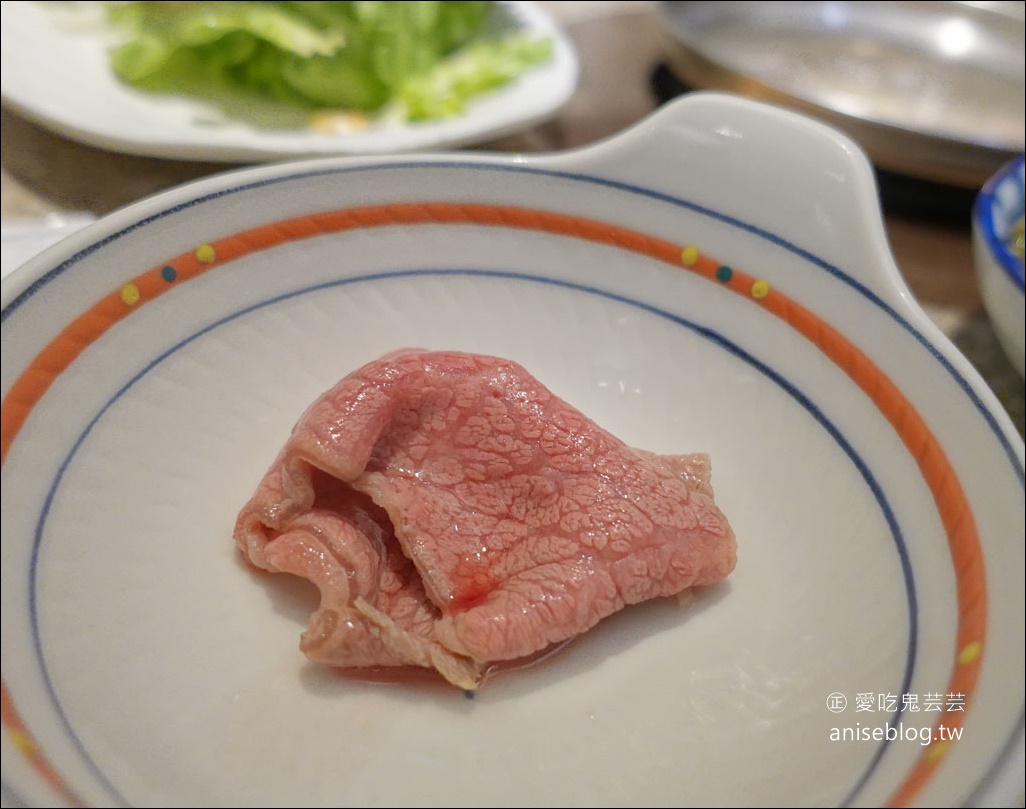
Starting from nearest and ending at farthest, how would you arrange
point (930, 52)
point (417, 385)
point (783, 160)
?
1. point (417, 385)
2. point (783, 160)
3. point (930, 52)

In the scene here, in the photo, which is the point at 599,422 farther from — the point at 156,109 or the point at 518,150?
the point at 156,109

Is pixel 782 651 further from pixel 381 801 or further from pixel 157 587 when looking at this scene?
pixel 157 587

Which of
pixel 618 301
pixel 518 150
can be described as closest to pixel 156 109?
pixel 518 150

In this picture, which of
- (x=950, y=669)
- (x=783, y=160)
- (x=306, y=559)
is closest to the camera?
(x=950, y=669)

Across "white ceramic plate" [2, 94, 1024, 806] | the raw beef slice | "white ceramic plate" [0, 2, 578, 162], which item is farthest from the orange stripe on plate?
"white ceramic plate" [0, 2, 578, 162]

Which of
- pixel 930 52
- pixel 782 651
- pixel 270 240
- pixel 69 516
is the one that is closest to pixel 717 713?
pixel 782 651

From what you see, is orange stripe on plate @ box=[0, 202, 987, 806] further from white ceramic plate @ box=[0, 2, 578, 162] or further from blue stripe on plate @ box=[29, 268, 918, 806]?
white ceramic plate @ box=[0, 2, 578, 162]

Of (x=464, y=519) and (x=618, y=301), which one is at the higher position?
(x=618, y=301)
